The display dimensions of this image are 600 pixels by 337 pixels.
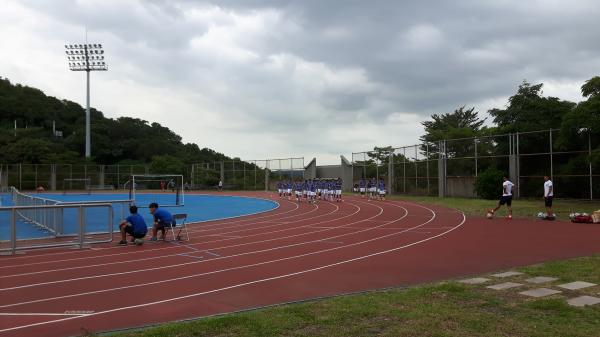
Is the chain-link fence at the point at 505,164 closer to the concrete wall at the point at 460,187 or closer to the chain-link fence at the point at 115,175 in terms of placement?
the concrete wall at the point at 460,187

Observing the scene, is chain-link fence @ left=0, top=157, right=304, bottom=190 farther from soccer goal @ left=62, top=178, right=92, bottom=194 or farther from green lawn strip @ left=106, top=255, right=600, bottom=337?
green lawn strip @ left=106, top=255, right=600, bottom=337

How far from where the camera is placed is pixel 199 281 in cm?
871

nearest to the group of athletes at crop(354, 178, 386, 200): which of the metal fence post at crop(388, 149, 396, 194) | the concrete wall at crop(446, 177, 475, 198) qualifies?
the concrete wall at crop(446, 177, 475, 198)

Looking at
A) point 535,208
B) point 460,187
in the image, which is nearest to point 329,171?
point 460,187

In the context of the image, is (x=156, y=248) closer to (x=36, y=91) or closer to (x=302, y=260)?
(x=302, y=260)

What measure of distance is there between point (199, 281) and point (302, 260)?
2.57 metres

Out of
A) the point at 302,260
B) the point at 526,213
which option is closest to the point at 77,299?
the point at 302,260

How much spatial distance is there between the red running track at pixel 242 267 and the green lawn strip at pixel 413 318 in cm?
89

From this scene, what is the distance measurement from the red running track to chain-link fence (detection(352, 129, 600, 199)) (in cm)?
861

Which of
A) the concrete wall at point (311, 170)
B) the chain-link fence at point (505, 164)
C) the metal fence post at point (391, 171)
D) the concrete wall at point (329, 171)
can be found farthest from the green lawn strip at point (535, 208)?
the concrete wall at point (311, 170)

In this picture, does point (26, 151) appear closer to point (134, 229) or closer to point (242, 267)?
point (134, 229)

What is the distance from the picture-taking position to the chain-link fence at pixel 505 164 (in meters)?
24.4

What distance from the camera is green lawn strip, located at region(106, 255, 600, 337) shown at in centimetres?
538

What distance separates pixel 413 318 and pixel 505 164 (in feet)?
→ 85.7
